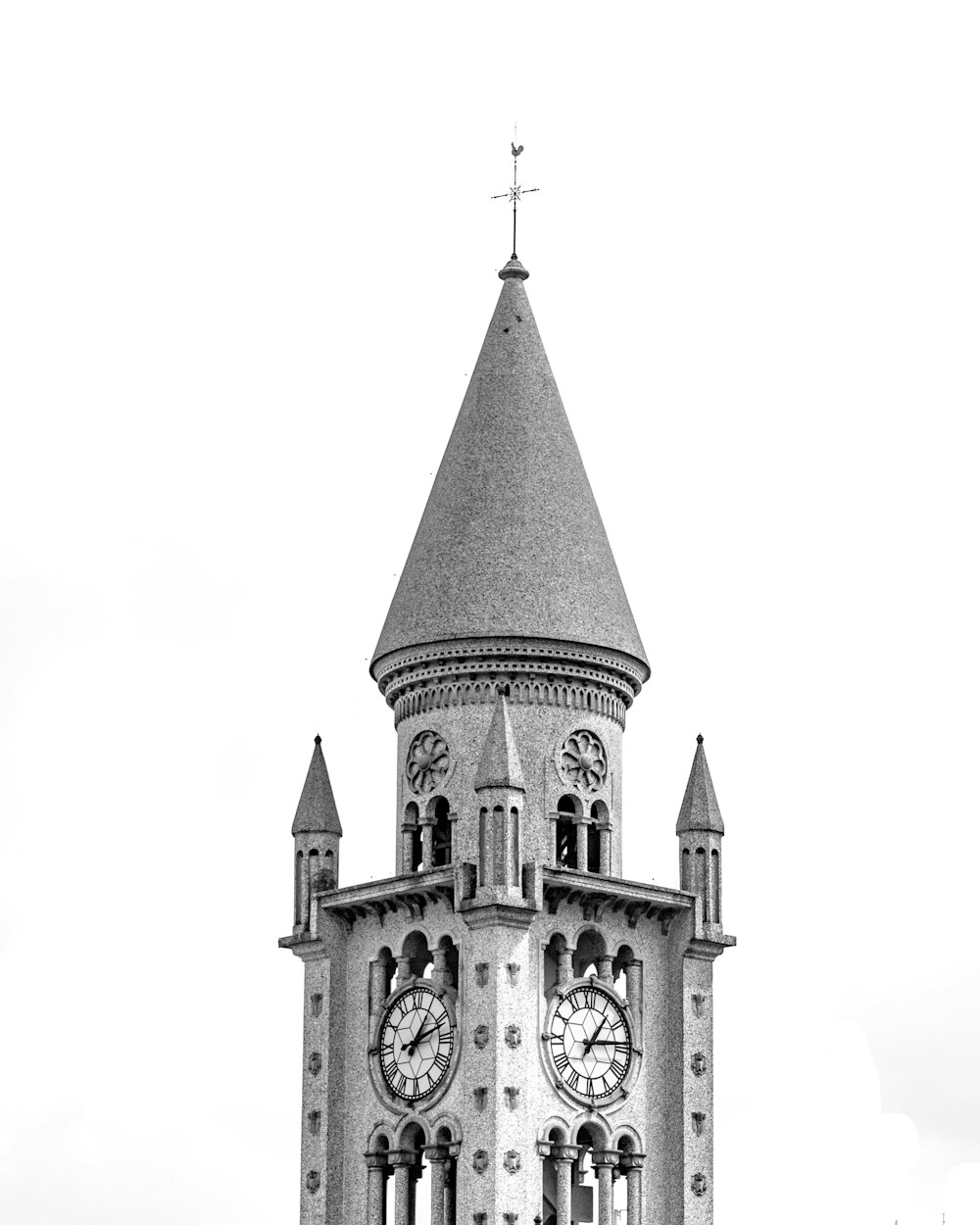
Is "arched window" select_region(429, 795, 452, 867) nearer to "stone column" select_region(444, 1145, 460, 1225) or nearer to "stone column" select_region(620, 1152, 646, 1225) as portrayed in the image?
"stone column" select_region(444, 1145, 460, 1225)

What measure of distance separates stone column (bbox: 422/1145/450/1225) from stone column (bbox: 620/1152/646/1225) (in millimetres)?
4209

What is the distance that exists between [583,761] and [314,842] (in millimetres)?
6950

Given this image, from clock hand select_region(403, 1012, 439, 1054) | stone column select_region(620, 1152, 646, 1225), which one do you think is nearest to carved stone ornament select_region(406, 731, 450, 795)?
clock hand select_region(403, 1012, 439, 1054)

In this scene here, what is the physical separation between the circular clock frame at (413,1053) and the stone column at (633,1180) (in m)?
4.64

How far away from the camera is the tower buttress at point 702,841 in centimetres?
9888

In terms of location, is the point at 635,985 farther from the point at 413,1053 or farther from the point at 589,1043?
the point at 413,1053

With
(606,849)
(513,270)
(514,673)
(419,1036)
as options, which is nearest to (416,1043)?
(419,1036)

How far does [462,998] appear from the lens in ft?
315

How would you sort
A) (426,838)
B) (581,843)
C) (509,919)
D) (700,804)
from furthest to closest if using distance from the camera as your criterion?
(700,804) → (426,838) → (581,843) → (509,919)

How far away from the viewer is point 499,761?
314 ft

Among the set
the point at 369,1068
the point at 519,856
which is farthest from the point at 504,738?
the point at 369,1068

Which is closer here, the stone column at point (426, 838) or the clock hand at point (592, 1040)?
the clock hand at point (592, 1040)

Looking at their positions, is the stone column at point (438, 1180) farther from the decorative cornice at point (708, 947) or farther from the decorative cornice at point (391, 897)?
the decorative cornice at point (708, 947)

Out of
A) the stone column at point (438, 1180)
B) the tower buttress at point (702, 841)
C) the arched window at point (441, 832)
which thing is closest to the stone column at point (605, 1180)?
the stone column at point (438, 1180)
